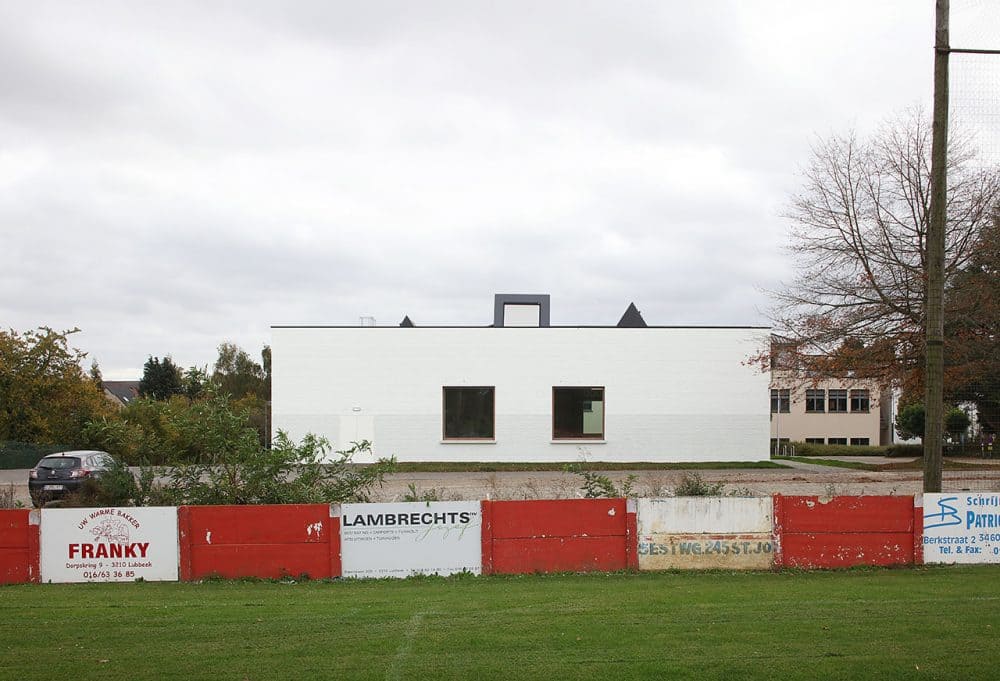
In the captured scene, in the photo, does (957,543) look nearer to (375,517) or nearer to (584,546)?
(584,546)

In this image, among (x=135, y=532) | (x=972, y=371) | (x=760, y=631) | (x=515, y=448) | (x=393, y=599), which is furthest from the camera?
(x=515, y=448)

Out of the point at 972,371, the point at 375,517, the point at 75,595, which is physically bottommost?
the point at 75,595

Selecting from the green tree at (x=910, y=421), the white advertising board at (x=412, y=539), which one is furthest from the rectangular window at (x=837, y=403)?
the white advertising board at (x=412, y=539)

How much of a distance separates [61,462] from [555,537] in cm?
1539

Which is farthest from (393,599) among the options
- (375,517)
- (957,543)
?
(957,543)

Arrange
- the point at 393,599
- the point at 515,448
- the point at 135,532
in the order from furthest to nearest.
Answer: the point at 515,448, the point at 135,532, the point at 393,599

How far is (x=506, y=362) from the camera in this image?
3547cm

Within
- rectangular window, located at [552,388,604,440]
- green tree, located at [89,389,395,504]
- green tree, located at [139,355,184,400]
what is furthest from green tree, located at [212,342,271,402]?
green tree, located at [89,389,395,504]

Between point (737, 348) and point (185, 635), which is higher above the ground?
point (737, 348)

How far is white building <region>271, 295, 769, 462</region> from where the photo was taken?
115ft

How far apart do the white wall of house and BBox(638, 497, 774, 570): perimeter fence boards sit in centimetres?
2079

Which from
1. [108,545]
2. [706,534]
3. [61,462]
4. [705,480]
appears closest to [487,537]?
[706,534]

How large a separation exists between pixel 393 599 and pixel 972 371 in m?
22.3

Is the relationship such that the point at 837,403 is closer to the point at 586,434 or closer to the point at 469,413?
the point at 586,434
